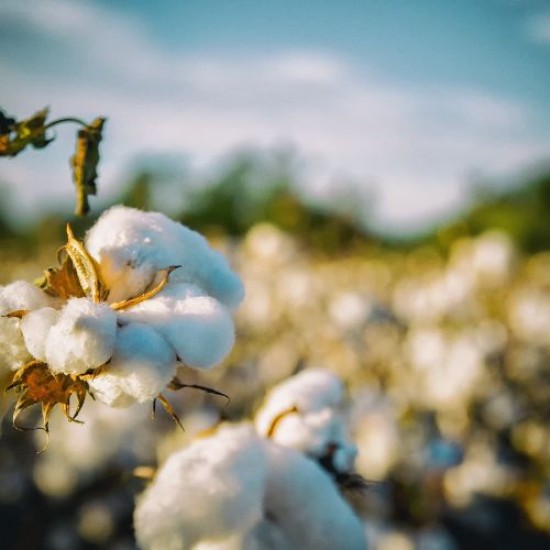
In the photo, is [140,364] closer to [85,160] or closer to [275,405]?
[85,160]

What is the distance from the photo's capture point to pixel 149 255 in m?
0.47

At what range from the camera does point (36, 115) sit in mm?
529

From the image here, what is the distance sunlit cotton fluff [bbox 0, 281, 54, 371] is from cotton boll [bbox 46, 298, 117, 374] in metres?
0.05

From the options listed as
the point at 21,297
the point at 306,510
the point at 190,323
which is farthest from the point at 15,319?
the point at 306,510

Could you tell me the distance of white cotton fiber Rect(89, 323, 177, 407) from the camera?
41 cm

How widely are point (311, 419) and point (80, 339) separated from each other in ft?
1.28

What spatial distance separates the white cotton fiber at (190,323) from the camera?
0.43m

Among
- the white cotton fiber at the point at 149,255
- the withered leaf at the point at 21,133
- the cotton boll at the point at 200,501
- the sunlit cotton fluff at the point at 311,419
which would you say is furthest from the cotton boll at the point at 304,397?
the withered leaf at the point at 21,133

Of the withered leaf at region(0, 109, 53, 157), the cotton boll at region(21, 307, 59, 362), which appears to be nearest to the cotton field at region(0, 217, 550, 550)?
the cotton boll at region(21, 307, 59, 362)

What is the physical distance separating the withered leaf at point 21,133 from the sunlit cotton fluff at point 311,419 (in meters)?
0.39

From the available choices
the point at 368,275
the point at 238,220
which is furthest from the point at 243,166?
the point at 368,275

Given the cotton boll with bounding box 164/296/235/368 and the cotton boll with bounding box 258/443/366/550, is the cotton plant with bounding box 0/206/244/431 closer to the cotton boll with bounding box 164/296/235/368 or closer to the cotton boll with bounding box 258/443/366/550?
the cotton boll with bounding box 164/296/235/368

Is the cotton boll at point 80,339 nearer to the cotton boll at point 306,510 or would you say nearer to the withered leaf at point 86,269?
the withered leaf at point 86,269

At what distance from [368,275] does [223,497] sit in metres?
4.26
